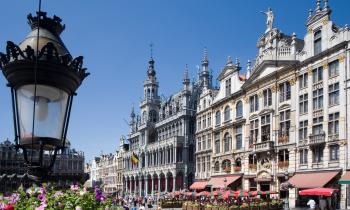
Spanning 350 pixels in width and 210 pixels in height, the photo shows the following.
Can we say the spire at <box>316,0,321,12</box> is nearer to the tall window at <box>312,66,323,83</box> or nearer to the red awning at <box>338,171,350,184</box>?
the tall window at <box>312,66,323,83</box>

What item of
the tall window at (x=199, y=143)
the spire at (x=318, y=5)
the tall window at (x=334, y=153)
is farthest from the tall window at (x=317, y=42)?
the tall window at (x=199, y=143)

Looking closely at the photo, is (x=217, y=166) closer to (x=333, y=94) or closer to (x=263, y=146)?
(x=263, y=146)

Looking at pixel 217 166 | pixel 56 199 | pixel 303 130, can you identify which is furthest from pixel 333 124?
pixel 56 199

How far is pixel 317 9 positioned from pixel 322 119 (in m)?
8.38

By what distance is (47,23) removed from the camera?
14.4 ft

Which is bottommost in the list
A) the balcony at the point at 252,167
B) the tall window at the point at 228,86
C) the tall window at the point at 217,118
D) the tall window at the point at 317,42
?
the balcony at the point at 252,167

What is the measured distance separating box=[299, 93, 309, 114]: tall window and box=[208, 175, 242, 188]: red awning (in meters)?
11.1

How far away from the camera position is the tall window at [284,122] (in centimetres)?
3825

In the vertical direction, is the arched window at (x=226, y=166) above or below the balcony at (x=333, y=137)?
below

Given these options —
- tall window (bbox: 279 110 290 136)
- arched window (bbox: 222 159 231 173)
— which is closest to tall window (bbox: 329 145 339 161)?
tall window (bbox: 279 110 290 136)

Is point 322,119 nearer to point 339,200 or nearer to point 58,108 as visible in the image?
point 339,200

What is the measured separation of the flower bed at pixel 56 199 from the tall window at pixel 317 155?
32.3 m

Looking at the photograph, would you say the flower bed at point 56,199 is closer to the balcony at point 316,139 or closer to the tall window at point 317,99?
the balcony at point 316,139

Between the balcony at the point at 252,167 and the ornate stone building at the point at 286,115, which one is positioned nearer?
the ornate stone building at the point at 286,115
